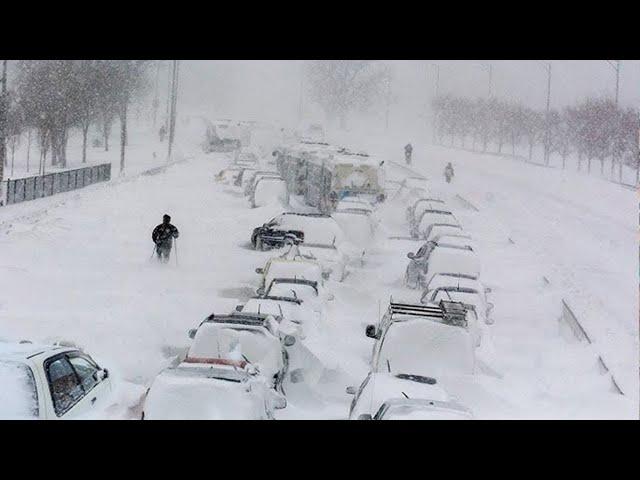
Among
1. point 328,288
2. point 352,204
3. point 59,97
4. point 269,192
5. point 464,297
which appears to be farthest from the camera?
point 59,97

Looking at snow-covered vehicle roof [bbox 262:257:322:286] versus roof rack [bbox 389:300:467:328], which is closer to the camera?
roof rack [bbox 389:300:467:328]

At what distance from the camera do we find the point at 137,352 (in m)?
13.1

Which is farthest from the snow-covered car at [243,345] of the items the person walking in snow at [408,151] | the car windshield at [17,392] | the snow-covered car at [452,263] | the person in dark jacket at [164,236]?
the person walking in snow at [408,151]

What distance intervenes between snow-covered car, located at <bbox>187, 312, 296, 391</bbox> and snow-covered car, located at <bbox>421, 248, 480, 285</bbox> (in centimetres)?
816

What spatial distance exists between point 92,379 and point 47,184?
25405 mm

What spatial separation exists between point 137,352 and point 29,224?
1255cm

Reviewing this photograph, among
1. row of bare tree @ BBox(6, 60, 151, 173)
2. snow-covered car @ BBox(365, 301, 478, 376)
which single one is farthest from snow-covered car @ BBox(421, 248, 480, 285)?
row of bare tree @ BBox(6, 60, 151, 173)

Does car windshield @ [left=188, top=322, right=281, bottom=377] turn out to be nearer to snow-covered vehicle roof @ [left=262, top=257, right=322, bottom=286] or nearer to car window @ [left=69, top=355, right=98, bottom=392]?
car window @ [left=69, top=355, right=98, bottom=392]

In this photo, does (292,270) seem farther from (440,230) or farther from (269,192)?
(269,192)

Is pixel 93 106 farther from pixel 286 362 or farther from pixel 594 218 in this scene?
pixel 286 362

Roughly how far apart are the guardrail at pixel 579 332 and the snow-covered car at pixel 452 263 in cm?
226

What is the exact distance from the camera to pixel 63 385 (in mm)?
8016

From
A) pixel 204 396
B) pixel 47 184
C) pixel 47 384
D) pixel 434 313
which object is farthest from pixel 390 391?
pixel 47 184

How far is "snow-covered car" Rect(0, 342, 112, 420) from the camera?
7.24 metres
